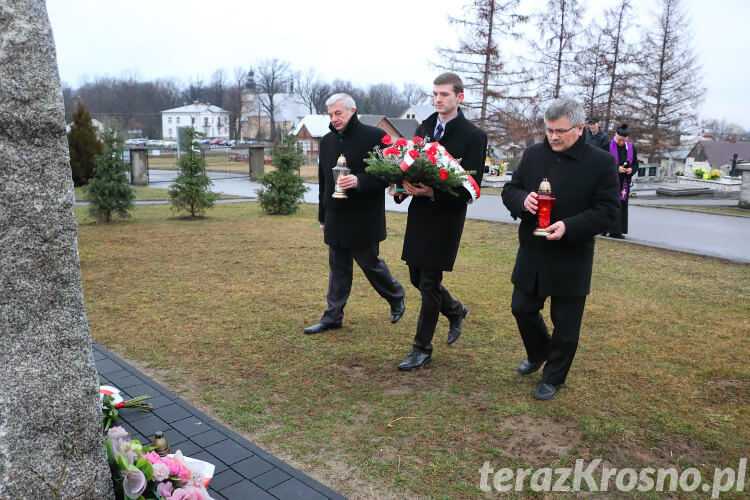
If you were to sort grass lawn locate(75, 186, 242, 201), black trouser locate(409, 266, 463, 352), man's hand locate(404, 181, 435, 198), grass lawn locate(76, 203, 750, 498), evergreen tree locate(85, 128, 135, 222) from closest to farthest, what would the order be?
1. grass lawn locate(76, 203, 750, 498)
2. man's hand locate(404, 181, 435, 198)
3. black trouser locate(409, 266, 463, 352)
4. evergreen tree locate(85, 128, 135, 222)
5. grass lawn locate(75, 186, 242, 201)

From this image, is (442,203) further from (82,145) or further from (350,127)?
(82,145)

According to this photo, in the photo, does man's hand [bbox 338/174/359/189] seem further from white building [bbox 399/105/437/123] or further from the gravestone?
white building [bbox 399/105/437/123]

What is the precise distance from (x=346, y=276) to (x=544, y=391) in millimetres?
2206

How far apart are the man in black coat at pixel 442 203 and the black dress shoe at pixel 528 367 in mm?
804

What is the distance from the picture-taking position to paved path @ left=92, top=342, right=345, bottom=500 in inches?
123

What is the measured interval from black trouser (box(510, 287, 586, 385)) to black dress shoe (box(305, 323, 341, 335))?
2.00 meters

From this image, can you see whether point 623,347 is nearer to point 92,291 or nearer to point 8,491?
point 8,491

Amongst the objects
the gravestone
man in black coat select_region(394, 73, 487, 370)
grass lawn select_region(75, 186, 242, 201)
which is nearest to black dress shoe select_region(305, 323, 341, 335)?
man in black coat select_region(394, 73, 487, 370)

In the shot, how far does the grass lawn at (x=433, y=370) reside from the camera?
354cm

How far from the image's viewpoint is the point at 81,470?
2574 mm

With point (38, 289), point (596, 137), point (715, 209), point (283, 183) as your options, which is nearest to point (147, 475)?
point (38, 289)

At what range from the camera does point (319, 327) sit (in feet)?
18.7

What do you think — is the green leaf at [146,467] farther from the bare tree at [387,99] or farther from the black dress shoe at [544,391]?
the bare tree at [387,99]

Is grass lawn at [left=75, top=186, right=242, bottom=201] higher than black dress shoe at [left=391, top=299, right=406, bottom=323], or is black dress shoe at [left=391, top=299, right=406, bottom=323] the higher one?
black dress shoe at [left=391, top=299, right=406, bottom=323]
